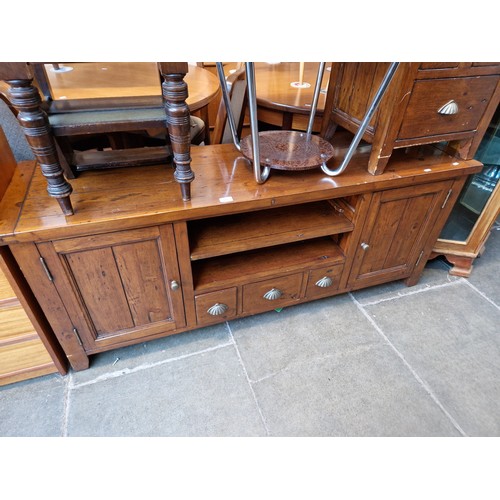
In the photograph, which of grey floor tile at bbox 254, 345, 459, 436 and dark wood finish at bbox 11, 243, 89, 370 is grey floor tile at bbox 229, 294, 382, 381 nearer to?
grey floor tile at bbox 254, 345, 459, 436

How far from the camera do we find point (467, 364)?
1.51m

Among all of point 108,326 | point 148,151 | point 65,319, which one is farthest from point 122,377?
point 148,151

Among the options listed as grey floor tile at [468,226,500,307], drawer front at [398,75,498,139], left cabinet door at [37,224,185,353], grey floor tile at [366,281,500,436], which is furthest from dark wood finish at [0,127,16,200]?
grey floor tile at [468,226,500,307]

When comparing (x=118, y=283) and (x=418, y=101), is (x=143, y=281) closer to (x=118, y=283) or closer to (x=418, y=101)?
(x=118, y=283)

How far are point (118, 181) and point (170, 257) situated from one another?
13.0 inches

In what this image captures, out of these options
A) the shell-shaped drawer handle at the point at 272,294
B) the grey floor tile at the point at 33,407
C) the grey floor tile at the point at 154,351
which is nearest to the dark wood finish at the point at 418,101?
the shell-shaped drawer handle at the point at 272,294

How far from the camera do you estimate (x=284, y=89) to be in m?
2.03

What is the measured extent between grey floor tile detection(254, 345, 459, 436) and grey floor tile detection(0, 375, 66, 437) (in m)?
0.78

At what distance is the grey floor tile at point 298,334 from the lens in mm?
1494

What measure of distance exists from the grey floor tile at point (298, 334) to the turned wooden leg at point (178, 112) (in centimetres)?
82

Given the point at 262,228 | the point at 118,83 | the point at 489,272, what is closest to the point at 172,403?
the point at 262,228

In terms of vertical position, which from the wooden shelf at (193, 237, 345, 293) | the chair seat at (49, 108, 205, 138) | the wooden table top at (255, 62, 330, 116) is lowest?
the wooden shelf at (193, 237, 345, 293)

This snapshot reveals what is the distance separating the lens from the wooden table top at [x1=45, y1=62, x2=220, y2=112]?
1718 mm

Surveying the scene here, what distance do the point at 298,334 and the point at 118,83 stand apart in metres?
1.67
